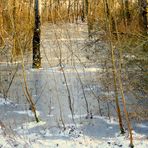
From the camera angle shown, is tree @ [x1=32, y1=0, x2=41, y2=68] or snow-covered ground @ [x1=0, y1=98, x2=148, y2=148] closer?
snow-covered ground @ [x1=0, y1=98, x2=148, y2=148]

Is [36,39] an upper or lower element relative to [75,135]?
upper

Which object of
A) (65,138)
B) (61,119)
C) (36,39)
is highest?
(36,39)

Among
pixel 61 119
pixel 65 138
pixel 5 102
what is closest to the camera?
pixel 65 138

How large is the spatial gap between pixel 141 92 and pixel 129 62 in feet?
2.27

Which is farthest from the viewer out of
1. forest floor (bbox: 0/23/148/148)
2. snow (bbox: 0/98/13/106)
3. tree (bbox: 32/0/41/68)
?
tree (bbox: 32/0/41/68)

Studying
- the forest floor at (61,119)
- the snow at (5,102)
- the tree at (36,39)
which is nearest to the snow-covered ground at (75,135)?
the forest floor at (61,119)

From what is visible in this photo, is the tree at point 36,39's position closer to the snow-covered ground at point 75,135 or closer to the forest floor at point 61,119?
the forest floor at point 61,119

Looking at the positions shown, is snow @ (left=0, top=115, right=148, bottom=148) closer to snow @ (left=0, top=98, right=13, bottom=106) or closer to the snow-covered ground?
the snow-covered ground

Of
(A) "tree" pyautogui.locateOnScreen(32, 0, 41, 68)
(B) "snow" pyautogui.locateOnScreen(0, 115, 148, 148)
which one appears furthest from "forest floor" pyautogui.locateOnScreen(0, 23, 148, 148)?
(A) "tree" pyautogui.locateOnScreen(32, 0, 41, 68)

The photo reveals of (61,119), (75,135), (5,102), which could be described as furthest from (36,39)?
(75,135)

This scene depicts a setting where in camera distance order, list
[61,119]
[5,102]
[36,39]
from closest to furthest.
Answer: [61,119], [5,102], [36,39]

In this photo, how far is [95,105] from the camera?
8078 millimetres

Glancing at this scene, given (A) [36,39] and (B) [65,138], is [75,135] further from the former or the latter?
(A) [36,39]

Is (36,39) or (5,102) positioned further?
(36,39)
